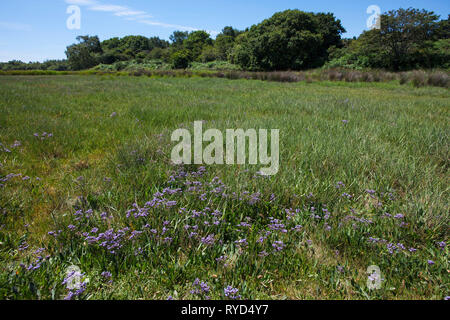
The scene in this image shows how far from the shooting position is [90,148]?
4230 mm

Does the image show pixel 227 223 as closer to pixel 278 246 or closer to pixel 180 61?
pixel 278 246

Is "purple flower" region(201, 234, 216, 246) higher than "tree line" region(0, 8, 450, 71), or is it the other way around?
"tree line" region(0, 8, 450, 71)

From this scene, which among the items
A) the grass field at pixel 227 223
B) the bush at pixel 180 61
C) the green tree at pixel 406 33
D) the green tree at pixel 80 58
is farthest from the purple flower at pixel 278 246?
the green tree at pixel 80 58

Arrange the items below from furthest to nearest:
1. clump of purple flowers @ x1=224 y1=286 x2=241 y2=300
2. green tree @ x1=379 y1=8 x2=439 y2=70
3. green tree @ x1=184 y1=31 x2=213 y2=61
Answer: green tree @ x1=184 y1=31 x2=213 y2=61 → green tree @ x1=379 y1=8 x2=439 y2=70 → clump of purple flowers @ x1=224 y1=286 x2=241 y2=300

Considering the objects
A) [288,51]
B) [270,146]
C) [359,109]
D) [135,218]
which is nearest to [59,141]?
[135,218]

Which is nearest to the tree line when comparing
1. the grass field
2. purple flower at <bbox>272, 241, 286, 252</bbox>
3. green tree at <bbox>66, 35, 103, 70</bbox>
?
green tree at <bbox>66, 35, 103, 70</bbox>

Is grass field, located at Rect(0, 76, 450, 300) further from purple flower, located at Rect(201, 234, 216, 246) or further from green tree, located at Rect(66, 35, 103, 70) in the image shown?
green tree, located at Rect(66, 35, 103, 70)

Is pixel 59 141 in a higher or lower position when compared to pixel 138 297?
higher

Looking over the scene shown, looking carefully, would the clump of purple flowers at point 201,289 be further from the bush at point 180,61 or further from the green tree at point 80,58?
the green tree at point 80,58

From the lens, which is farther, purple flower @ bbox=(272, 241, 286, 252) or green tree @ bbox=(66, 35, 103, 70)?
green tree @ bbox=(66, 35, 103, 70)

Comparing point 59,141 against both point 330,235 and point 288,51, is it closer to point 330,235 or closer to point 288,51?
Result: point 330,235

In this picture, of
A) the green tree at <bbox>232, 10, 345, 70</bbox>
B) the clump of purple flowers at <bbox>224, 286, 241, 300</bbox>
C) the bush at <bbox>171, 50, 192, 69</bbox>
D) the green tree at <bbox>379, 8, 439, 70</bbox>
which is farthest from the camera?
the bush at <bbox>171, 50, 192, 69</bbox>
